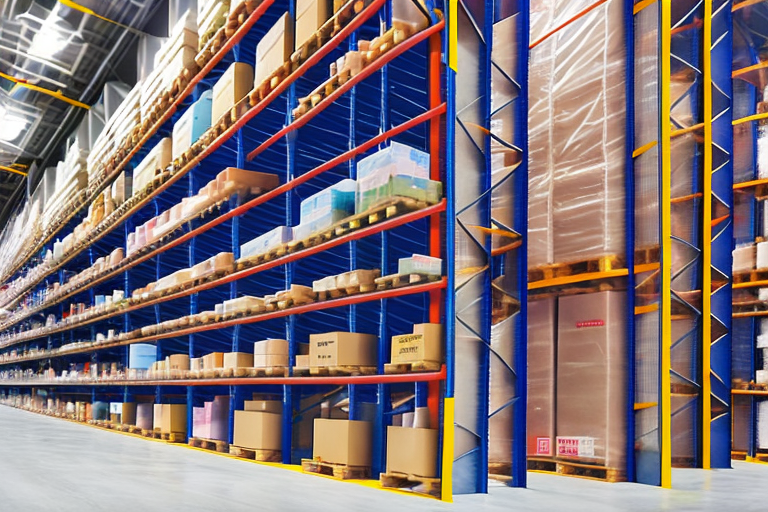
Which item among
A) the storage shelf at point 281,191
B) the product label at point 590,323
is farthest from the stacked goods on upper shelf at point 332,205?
the product label at point 590,323

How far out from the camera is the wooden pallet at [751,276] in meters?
8.17

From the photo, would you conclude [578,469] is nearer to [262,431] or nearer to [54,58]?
[262,431]

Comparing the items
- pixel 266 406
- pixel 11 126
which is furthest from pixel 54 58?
pixel 266 406

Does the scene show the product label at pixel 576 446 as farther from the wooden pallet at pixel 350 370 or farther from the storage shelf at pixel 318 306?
the storage shelf at pixel 318 306

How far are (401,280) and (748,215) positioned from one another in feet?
18.0

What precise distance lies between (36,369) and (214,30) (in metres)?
13.8

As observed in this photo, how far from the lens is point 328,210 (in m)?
5.79

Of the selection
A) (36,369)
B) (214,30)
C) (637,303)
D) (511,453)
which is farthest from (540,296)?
(36,369)

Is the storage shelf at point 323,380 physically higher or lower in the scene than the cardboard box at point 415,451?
higher

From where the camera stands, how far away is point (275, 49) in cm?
709

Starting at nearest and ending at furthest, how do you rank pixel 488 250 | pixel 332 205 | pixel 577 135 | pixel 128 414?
pixel 488 250 → pixel 332 205 → pixel 577 135 → pixel 128 414

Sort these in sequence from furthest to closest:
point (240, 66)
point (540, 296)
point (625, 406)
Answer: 1. point (240, 66)
2. point (540, 296)
3. point (625, 406)

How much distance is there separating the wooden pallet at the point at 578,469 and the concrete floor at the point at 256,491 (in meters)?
0.18

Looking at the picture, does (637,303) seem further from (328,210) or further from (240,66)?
(240,66)
